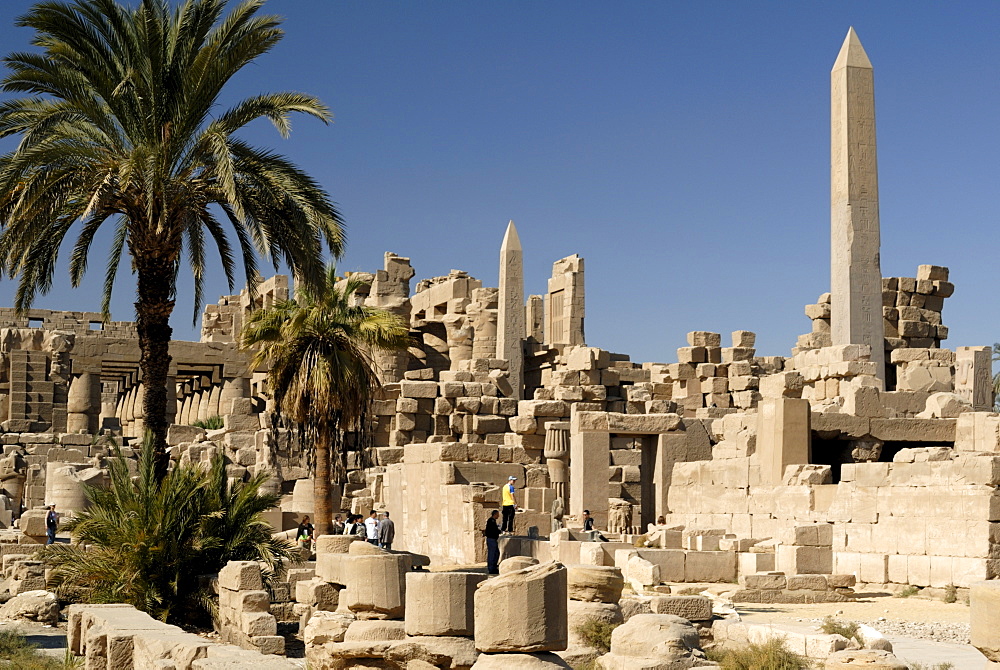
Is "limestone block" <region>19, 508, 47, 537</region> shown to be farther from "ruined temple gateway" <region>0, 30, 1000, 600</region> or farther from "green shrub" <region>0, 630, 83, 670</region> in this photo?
"green shrub" <region>0, 630, 83, 670</region>

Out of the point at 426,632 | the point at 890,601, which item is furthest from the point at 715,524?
A: the point at 426,632

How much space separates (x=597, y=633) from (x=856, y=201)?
17988 mm

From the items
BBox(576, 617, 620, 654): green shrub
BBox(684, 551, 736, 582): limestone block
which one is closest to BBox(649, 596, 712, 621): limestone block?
BBox(576, 617, 620, 654): green shrub

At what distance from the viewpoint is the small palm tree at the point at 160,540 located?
14.8 m

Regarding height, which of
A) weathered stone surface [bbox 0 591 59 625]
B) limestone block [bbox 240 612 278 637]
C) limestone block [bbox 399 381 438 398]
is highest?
limestone block [bbox 399 381 438 398]

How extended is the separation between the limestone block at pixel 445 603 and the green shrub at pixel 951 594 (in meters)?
7.72

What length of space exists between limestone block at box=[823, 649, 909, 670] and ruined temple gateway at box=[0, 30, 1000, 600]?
21.4 feet

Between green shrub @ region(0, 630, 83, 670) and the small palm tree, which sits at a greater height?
the small palm tree

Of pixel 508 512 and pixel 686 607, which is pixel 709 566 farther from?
pixel 686 607

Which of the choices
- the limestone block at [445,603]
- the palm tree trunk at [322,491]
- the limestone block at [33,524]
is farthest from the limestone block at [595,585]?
the limestone block at [33,524]

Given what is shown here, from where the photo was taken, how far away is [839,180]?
90.1ft

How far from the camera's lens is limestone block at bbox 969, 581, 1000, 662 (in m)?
6.16

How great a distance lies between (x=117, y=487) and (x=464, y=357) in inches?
864

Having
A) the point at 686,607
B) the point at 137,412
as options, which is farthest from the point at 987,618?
the point at 137,412
